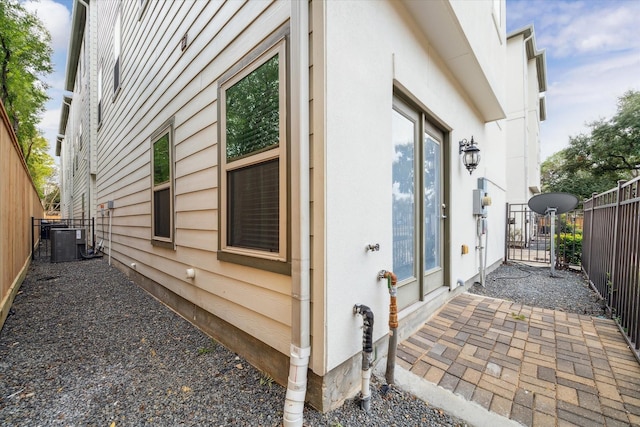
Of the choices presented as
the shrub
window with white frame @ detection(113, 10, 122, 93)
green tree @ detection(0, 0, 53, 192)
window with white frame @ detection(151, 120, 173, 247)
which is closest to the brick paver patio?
window with white frame @ detection(151, 120, 173, 247)

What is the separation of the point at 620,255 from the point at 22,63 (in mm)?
20292

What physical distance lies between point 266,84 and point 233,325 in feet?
6.58

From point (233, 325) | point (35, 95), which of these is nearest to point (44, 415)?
point (233, 325)

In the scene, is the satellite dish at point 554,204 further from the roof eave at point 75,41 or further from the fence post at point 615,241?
the roof eave at point 75,41

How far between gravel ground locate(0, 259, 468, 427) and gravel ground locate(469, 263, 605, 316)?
117 inches

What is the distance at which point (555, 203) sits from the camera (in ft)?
18.4

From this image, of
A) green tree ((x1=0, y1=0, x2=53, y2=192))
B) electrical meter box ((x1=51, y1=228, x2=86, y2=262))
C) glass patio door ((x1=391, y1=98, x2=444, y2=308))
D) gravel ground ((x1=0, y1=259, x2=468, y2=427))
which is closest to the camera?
gravel ground ((x1=0, y1=259, x2=468, y2=427))

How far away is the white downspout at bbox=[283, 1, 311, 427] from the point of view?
1.64 m

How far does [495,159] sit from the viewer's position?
19.5ft

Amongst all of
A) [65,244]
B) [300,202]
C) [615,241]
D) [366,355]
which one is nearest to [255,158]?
[300,202]

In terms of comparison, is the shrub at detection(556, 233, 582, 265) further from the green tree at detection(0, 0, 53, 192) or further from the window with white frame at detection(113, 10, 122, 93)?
the green tree at detection(0, 0, 53, 192)

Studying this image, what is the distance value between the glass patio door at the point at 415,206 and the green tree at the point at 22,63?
1552cm

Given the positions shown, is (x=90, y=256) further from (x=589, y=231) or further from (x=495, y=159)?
(x=589, y=231)

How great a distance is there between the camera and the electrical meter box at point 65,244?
6.85 metres
